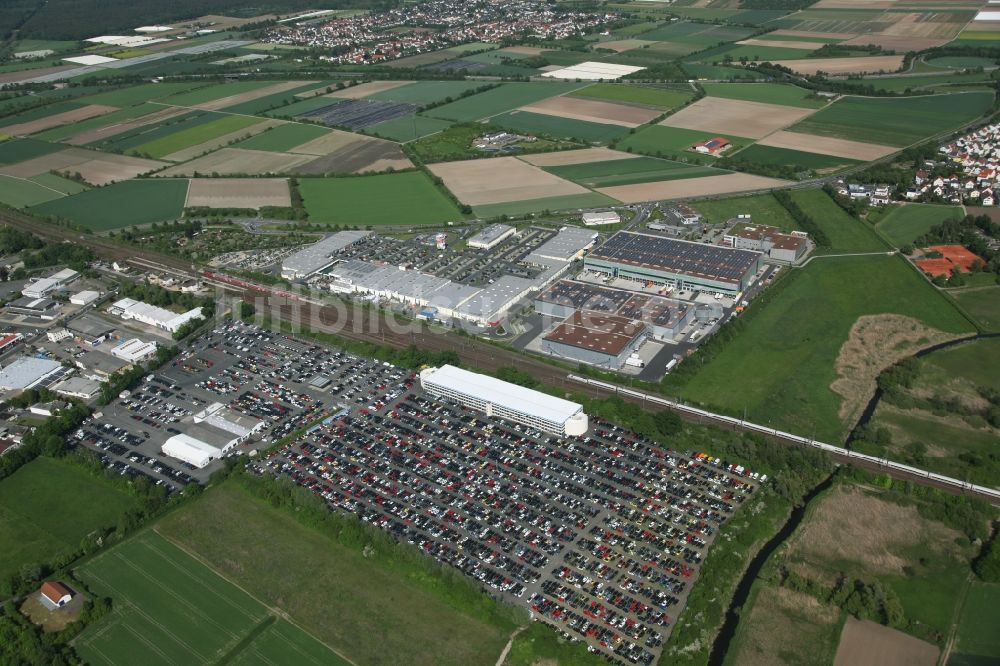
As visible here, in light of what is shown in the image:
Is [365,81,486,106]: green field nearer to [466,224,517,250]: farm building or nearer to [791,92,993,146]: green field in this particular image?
[466,224,517,250]: farm building

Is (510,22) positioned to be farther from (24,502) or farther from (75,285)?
(24,502)

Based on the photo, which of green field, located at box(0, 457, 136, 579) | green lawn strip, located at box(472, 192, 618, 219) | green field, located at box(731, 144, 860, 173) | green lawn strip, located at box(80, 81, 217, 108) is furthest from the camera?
green lawn strip, located at box(80, 81, 217, 108)

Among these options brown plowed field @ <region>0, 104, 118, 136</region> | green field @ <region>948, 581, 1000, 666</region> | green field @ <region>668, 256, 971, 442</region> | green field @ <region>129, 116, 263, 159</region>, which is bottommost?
brown plowed field @ <region>0, 104, 118, 136</region>

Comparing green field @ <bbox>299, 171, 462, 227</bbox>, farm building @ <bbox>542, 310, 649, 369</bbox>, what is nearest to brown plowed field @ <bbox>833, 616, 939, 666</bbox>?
farm building @ <bbox>542, 310, 649, 369</bbox>

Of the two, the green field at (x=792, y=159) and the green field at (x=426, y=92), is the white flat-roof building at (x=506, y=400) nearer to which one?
the green field at (x=792, y=159)

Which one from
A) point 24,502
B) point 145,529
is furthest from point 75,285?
point 145,529

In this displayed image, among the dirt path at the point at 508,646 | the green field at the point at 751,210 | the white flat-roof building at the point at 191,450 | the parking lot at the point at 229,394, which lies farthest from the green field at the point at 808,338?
the white flat-roof building at the point at 191,450
